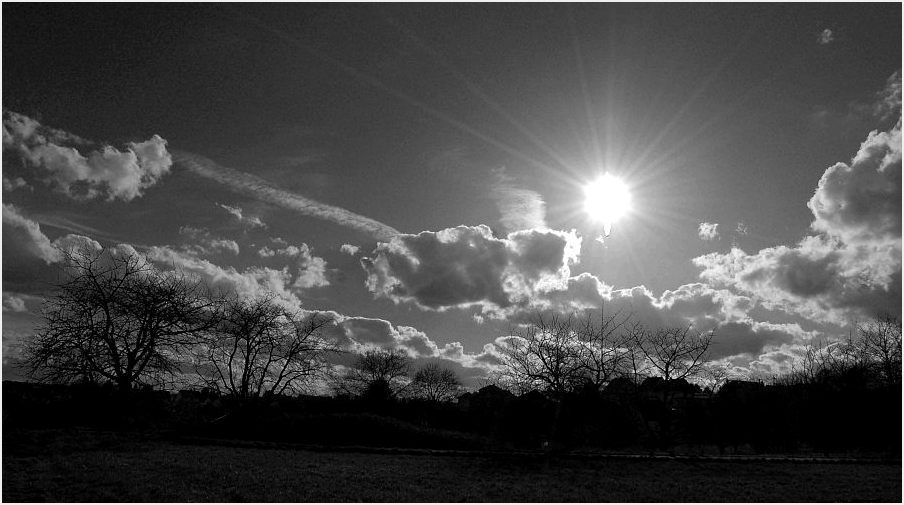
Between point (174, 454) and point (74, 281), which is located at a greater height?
point (74, 281)

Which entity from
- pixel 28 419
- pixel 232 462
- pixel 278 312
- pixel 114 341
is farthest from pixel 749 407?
pixel 28 419

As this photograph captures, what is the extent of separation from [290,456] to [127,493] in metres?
6.94

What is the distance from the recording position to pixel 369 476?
14516mm

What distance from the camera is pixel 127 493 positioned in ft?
36.6

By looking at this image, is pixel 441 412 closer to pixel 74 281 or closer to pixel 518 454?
pixel 518 454

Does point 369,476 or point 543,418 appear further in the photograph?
point 543,418

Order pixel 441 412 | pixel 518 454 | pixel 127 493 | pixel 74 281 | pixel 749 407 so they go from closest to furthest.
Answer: pixel 127 493
pixel 518 454
pixel 74 281
pixel 749 407
pixel 441 412

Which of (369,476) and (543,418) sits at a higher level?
(543,418)

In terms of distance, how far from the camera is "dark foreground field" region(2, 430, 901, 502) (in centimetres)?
1191

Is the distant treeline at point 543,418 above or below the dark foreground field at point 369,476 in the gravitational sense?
above

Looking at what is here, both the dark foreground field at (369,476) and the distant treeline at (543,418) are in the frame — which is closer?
Answer: the dark foreground field at (369,476)

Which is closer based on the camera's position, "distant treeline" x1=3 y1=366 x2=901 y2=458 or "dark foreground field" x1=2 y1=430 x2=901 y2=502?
"dark foreground field" x1=2 y1=430 x2=901 y2=502

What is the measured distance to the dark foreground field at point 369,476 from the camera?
11906mm

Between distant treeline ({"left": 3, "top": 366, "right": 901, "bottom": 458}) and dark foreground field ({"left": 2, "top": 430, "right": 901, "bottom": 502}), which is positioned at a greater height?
distant treeline ({"left": 3, "top": 366, "right": 901, "bottom": 458})
